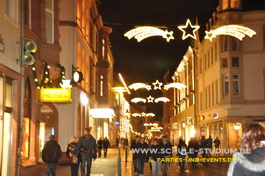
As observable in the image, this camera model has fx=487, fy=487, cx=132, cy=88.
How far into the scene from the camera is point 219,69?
4081cm

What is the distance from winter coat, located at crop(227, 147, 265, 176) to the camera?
4465 mm

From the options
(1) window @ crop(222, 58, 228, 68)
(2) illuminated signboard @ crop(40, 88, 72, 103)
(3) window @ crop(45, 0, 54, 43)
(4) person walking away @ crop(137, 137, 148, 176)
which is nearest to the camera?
(4) person walking away @ crop(137, 137, 148, 176)

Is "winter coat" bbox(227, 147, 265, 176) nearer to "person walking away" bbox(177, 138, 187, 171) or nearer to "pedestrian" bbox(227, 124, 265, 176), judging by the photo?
"pedestrian" bbox(227, 124, 265, 176)

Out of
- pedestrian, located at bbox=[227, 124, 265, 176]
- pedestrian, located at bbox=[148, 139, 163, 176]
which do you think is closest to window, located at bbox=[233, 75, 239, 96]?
pedestrian, located at bbox=[148, 139, 163, 176]

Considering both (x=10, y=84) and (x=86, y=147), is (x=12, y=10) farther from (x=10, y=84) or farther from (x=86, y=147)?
(x=86, y=147)

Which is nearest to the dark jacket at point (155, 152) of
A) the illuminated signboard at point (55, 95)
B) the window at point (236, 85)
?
the illuminated signboard at point (55, 95)

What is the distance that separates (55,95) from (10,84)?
770cm

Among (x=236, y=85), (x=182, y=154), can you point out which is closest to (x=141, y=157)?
(x=182, y=154)

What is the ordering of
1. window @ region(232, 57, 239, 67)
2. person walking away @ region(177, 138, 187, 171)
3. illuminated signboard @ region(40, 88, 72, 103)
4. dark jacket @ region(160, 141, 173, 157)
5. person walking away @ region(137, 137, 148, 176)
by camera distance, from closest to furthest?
dark jacket @ region(160, 141, 173, 157)
person walking away @ region(137, 137, 148, 176)
illuminated signboard @ region(40, 88, 72, 103)
person walking away @ region(177, 138, 187, 171)
window @ region(232, 57, 239, 67)

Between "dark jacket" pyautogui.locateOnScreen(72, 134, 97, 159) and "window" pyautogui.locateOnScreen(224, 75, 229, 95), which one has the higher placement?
"window" pyautogui.locateOnScreen(224, 75, 229, 95)

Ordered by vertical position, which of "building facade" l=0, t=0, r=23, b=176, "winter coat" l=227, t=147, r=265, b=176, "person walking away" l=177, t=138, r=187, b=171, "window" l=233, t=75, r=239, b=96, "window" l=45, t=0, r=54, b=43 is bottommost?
"person walking away" l=177, t=138, r=187, b=171

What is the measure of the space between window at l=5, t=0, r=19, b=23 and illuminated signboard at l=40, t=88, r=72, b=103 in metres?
7.23

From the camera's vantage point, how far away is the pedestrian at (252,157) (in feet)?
14.7

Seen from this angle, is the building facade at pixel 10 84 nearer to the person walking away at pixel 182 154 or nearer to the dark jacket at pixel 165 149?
the dark jacket at pixel 165 149
